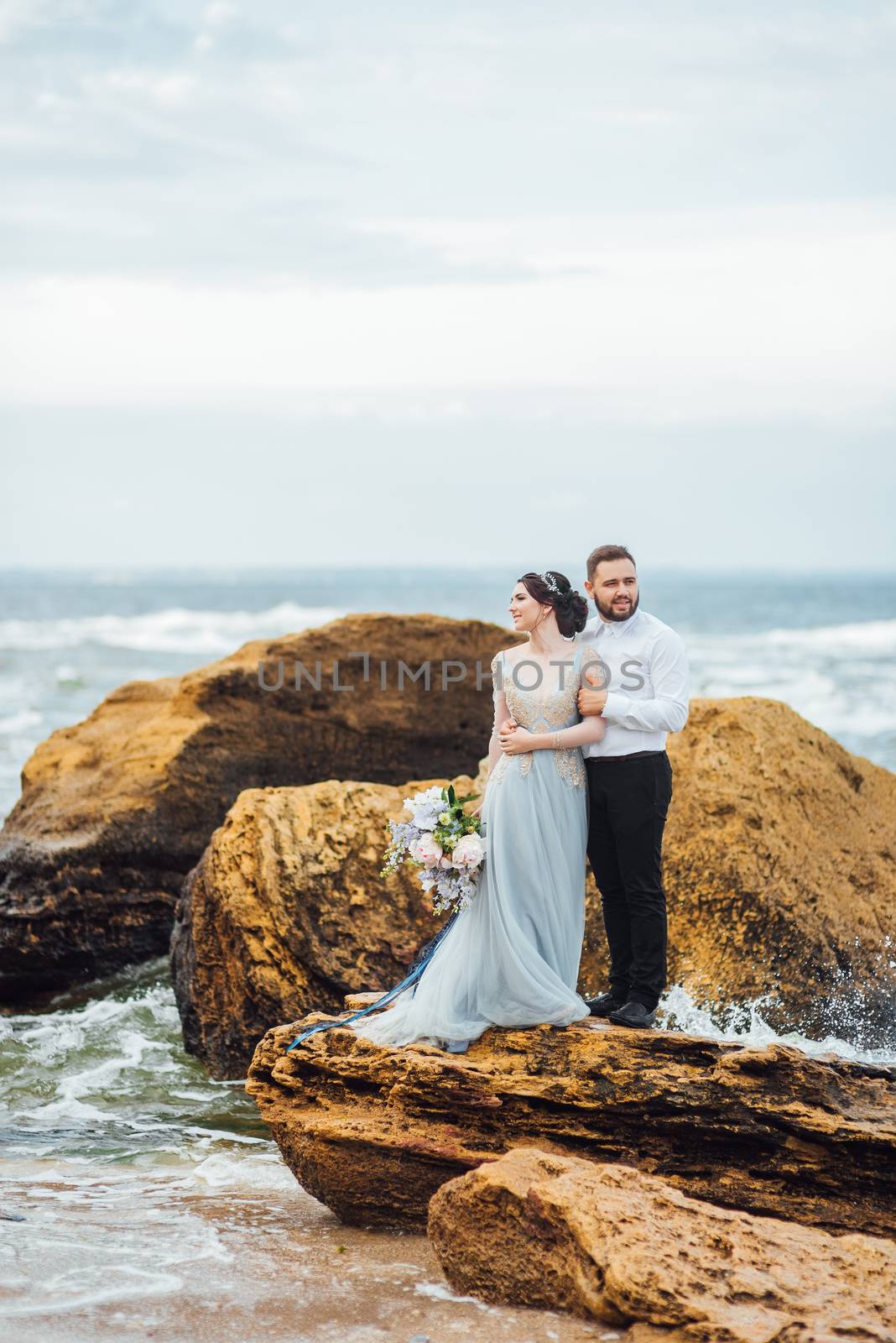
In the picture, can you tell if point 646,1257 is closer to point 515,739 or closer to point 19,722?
point 515,739

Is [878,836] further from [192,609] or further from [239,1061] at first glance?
[192,609]

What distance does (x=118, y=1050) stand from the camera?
857cm

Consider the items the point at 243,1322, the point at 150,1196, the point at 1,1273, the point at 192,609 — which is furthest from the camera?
the point at 192,609

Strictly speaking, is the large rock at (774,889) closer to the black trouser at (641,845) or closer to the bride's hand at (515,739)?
the black trouser at (641,845)

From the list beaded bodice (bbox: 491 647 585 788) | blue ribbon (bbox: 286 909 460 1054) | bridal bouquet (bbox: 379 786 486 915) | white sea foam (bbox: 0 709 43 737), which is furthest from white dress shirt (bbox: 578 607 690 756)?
white sea foam (bbox: 0 709 43 737)

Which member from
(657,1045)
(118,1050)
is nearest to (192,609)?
(118,1050)

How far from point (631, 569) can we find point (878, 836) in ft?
11.7

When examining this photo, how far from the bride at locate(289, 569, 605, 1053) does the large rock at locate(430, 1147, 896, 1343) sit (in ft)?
2.27

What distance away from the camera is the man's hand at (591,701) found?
5.30 metres

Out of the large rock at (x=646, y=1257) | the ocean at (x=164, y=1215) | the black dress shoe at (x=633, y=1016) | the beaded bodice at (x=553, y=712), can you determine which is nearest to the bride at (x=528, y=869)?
the beaded bodice at (x=553, y=712)

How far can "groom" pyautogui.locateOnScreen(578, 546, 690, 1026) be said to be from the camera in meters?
5.33

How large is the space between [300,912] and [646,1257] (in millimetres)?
3698

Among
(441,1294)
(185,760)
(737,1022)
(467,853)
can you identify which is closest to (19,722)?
(185,760)

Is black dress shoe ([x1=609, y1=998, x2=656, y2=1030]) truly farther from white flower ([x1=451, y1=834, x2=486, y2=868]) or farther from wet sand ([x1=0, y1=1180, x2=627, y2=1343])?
wet sand ([x1=0, y1=1180, x2=627, y2=1343])
